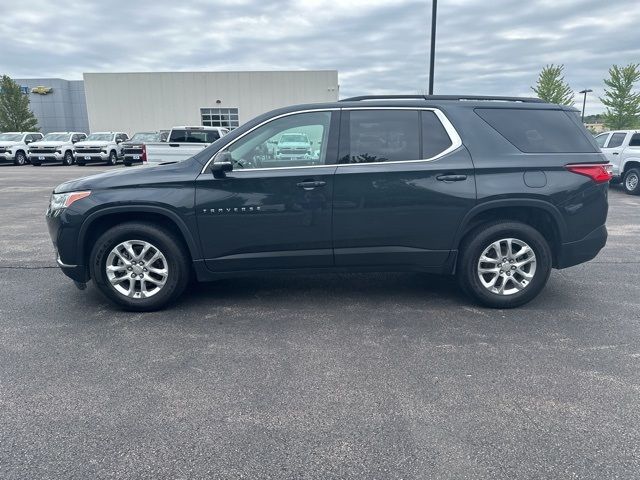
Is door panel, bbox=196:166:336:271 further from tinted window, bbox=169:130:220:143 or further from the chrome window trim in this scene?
tinted window, bbox=169:130:220:143

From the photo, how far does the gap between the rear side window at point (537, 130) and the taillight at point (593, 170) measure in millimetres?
177

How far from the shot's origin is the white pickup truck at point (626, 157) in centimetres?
1344

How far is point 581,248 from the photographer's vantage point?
4566mm

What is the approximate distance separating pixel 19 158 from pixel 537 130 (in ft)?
98.1

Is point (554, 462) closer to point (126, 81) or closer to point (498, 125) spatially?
point (498, 125)

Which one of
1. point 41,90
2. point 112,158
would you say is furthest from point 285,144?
point 41,90

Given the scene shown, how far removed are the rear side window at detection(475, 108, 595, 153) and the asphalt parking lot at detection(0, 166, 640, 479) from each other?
153 centimetres

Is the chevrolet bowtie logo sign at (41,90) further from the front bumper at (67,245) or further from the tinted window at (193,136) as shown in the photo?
the front bumper at (67,245)

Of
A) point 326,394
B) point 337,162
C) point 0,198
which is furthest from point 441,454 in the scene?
point 0,198

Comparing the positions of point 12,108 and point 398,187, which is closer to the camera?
point 398,187

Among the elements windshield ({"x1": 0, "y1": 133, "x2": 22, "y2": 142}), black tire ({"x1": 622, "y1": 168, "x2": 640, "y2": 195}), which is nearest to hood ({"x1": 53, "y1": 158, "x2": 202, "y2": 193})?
black tire ({"x1": 622, "y1": 168, "x2": 640, "y2": 195})

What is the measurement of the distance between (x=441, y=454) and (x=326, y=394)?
85 cm

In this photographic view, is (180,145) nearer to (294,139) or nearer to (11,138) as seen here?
(294,139)

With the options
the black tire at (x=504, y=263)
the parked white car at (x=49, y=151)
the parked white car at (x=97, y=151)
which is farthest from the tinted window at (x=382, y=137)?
the parked white car at (x=49, y=151)
